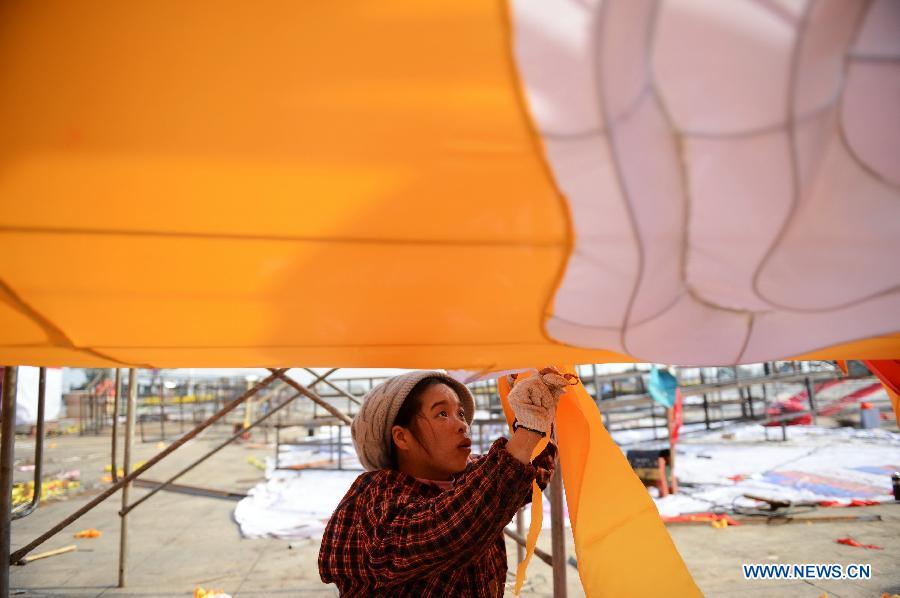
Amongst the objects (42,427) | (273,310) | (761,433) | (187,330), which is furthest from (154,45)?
(761,433)

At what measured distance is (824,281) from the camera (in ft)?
2.37

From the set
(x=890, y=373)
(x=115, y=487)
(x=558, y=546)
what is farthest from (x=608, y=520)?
(x=115, y=487)

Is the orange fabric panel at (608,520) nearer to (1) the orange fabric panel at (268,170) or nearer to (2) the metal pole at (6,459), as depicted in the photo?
(1) the orange fabric panel at (268,170)

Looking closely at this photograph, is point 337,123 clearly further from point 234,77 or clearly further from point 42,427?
point 42,427

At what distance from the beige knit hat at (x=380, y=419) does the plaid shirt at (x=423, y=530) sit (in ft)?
0.34

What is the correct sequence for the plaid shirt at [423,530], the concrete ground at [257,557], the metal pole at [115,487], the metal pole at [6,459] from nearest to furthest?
the plaid shirt at [423,530]
the metal pole at [6,459]
the metal pole at [115,487]
the concrete ground at [257,557]

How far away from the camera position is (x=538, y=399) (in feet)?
3.79

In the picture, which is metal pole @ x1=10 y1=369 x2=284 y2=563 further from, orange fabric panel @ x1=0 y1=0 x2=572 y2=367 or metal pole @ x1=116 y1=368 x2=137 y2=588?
Answer: orange fabric panel @ x1=0 y1=0 x2=572 y2=367

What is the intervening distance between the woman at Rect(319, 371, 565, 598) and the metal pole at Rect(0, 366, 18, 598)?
1.81m

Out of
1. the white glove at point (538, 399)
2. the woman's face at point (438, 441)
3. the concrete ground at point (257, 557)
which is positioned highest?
the white glove at point (538, 399)

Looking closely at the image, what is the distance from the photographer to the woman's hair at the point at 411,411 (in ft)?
4.86

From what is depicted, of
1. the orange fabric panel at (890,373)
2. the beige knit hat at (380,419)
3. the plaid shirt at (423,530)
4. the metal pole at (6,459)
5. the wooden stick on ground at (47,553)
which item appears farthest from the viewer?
the wooden stick on ground at (47,553)

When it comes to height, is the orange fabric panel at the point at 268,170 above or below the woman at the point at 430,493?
above

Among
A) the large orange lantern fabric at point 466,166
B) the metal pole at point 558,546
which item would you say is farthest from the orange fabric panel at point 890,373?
the metal pole at point 558,546
